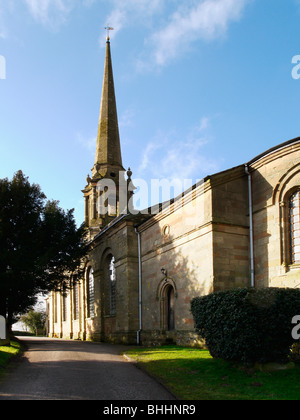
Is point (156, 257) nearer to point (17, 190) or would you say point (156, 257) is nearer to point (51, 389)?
point (17, 190)

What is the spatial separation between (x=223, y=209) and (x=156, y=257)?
18.7 ft

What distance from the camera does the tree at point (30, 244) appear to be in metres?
22.0

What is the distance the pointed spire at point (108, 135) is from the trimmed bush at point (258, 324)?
24.1 metres

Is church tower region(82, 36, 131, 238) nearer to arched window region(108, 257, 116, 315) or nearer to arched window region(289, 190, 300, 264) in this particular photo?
arched window region(108, 257, 116, 315)

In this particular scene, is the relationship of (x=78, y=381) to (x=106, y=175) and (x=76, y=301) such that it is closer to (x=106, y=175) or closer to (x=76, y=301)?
Answer: (x=106, y=175)

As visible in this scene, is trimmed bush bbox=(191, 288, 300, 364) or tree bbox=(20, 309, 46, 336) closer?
trimmed bush bbox=(191, 288, 300, 364)

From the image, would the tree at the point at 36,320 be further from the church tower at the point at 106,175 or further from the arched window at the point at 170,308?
the arched window at the point at 170,308

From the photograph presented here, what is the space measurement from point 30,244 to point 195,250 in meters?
10.3

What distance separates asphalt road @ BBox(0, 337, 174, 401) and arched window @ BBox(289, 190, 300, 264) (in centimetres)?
687

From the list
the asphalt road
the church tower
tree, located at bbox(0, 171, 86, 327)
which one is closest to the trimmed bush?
the asphalt road

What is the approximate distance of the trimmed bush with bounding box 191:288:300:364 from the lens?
1014 centimetres
